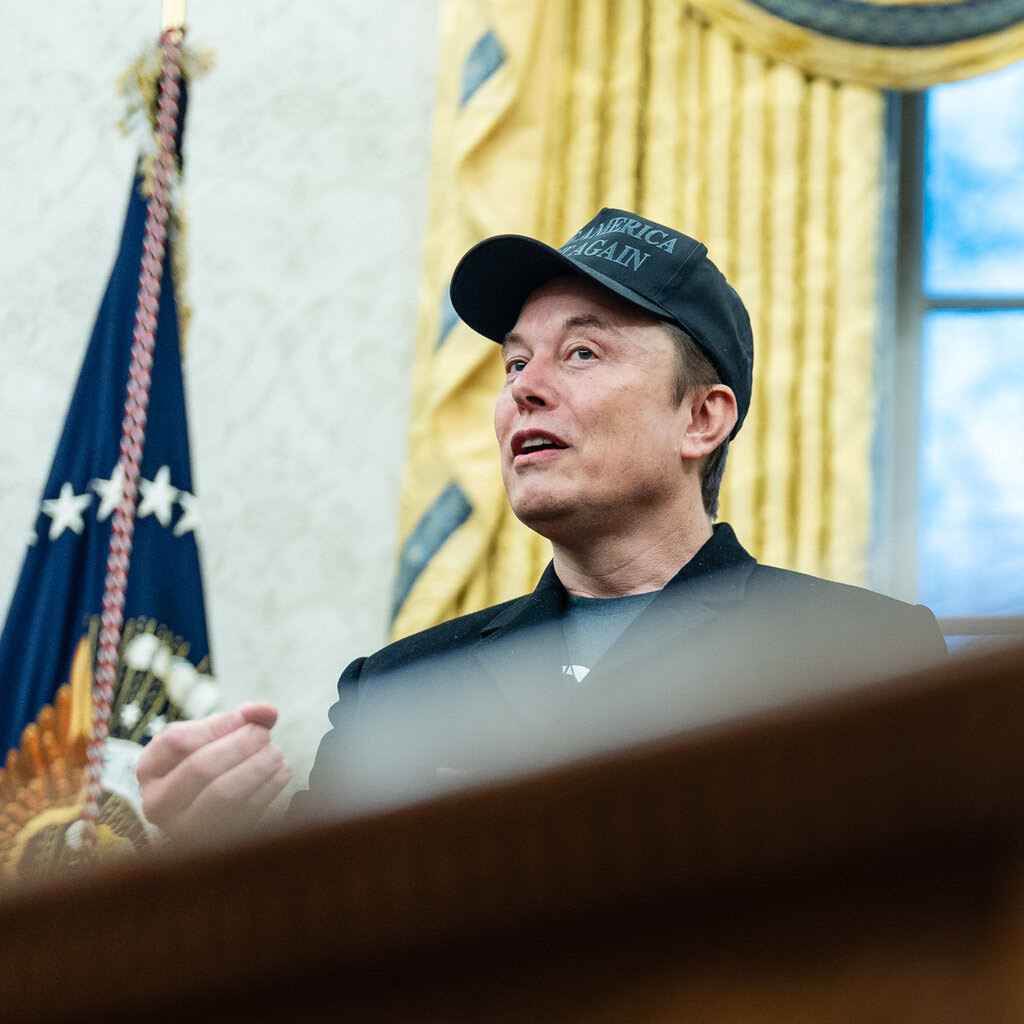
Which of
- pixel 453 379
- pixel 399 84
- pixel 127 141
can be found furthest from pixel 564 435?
pixel 127 141

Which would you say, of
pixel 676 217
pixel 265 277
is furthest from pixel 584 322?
pixel 265 277

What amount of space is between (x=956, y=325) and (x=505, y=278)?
1.24 metres

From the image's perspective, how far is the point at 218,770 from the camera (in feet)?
2.09

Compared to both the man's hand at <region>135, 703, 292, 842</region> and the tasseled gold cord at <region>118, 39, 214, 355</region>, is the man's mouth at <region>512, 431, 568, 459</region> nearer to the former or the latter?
the man's hand at <region>135, 703, 292, 842</region>

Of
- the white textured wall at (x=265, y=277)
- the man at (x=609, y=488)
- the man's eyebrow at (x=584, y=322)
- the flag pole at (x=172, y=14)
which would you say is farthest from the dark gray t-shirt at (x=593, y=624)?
the flag pole at (x=172, y=14)

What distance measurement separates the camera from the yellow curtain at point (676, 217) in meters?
1.95

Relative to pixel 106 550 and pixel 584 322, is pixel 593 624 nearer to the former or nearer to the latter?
pixel 584 322

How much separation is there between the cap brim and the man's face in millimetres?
31

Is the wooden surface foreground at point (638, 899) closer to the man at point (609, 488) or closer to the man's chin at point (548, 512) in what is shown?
the man at point (609, 488)

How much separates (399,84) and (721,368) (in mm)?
1298

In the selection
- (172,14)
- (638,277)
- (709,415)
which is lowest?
(709,415)

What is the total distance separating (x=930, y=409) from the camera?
2.11 m

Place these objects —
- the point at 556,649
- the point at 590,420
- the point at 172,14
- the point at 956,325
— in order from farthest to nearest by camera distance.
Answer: the point at 956,325 → the point at 172,14 → the point at 590,420 → the point at 556,649

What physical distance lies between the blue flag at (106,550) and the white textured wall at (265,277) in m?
0.19
